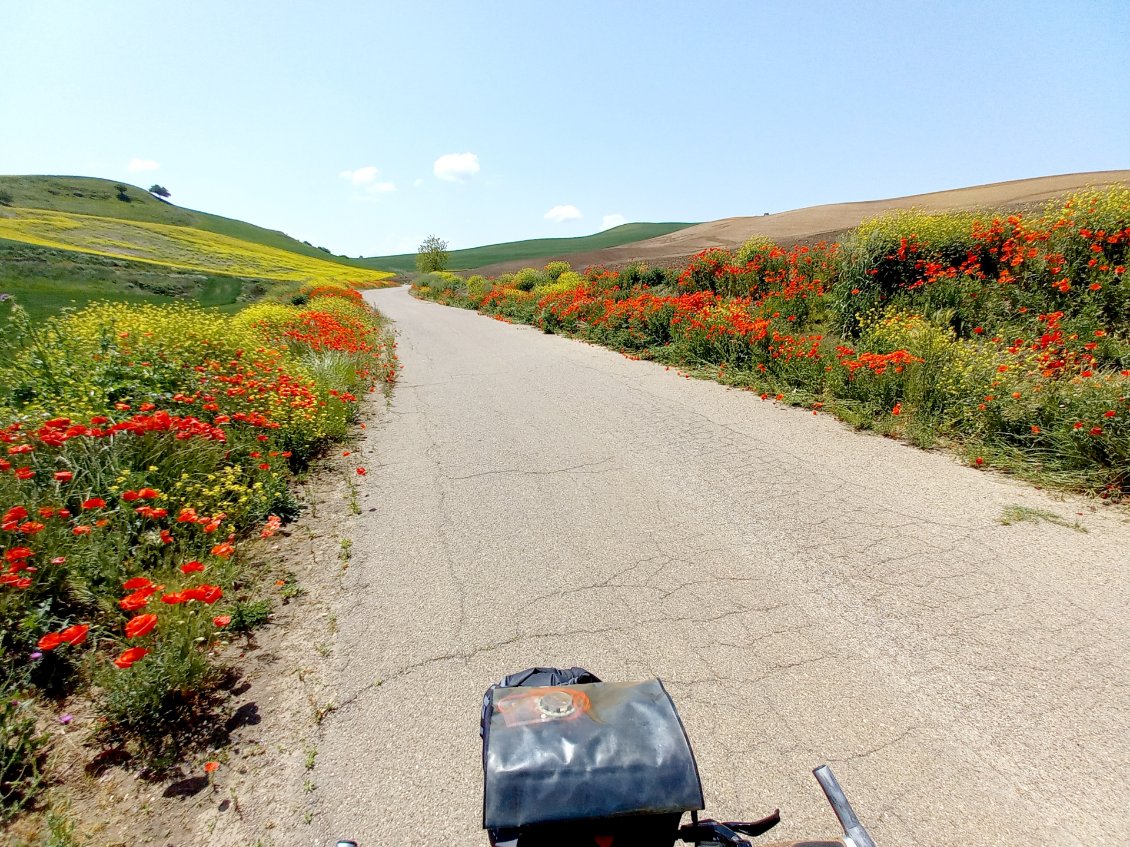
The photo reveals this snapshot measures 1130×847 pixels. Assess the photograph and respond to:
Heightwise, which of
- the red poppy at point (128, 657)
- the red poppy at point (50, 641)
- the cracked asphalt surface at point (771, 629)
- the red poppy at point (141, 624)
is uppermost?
the red poppy at point (50, 641)

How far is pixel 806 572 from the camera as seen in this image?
330 centimetres

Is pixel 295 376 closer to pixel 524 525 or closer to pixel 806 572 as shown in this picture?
pixel 524 525

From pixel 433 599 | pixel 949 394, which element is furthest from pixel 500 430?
pixel 949 394

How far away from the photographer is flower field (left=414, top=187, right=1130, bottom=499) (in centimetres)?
471

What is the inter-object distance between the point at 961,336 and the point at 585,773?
8.88 m

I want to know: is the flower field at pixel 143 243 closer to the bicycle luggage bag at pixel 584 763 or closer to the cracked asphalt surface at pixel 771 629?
the cracked asphalt surface at pixel 771 629

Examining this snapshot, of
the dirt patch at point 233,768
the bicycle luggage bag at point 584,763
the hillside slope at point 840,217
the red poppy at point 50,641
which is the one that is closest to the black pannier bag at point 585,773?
the bicycle luggage bag at point 584,763

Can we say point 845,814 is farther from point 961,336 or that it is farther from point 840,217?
point 840,217

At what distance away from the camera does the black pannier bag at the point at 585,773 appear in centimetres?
113

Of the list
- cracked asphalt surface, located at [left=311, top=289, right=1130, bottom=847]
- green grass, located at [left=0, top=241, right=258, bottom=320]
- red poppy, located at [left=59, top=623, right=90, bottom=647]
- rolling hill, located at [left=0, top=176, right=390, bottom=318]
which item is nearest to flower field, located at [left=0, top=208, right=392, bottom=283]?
rolling hill, located at [left=0, top=176, right=390, bottom=318]

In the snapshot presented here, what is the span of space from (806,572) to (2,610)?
4111 millimetres

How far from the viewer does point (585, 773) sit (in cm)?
117

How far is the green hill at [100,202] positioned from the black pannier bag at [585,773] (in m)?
70.3

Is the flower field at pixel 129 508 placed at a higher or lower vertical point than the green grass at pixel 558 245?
lower
